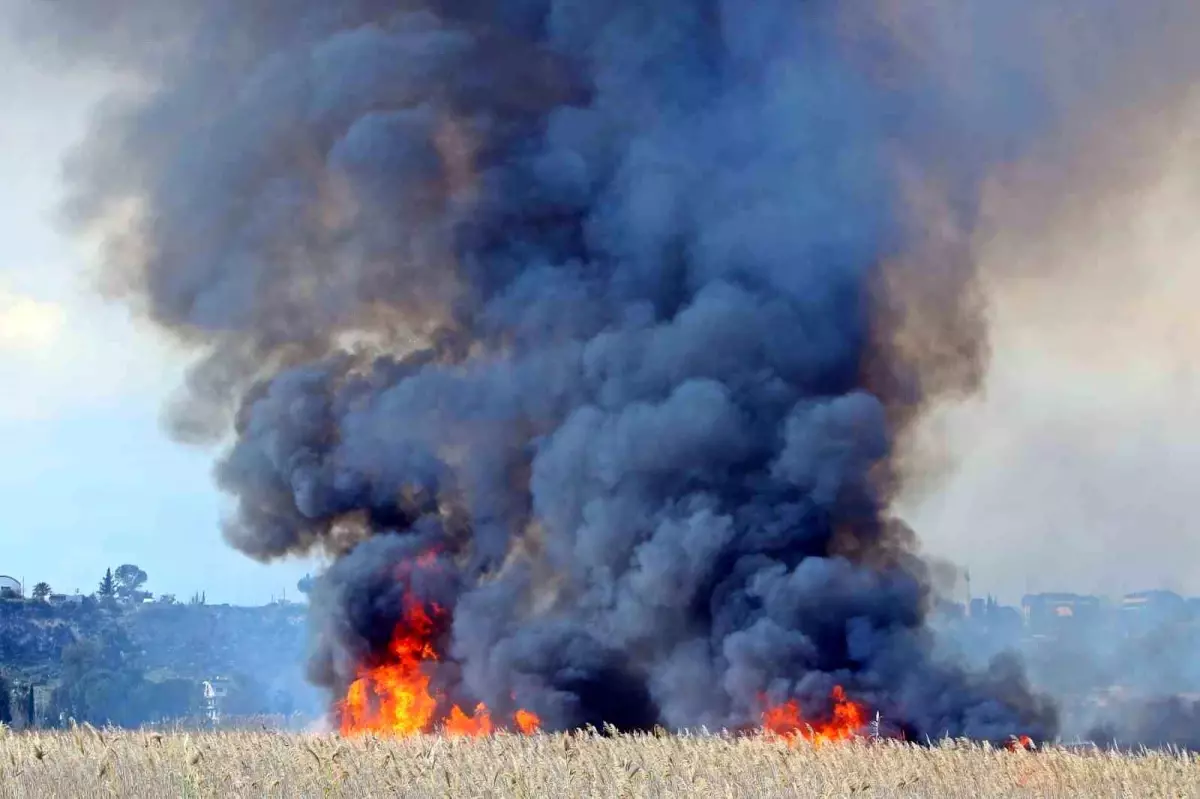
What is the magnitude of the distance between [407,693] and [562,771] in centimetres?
3117

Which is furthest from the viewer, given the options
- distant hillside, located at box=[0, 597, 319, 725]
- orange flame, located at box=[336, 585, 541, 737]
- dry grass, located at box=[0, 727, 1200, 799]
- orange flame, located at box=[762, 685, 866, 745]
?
distant hillside, located at box=[0, 597, 319, 725]

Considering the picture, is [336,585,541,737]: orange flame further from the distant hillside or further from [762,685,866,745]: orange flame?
the distant hillside

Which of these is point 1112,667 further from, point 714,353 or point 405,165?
point 405,165

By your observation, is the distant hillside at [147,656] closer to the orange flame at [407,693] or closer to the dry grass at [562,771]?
the orange flame at [407,693]

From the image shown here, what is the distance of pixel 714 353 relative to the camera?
53500mm

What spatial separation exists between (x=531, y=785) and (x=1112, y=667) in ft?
186

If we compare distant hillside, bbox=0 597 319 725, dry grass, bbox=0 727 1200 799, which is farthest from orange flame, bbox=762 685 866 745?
distant hillside, bbox=0 597 319 725

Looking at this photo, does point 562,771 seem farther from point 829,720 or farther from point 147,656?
point 147,656

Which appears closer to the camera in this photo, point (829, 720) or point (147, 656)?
point (829, 720)

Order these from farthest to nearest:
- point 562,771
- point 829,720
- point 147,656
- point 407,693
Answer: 1. point 147,656
2. point 407,693
3. point 829,720
4. point 562,771

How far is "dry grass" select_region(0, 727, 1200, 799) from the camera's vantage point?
24.7 meters

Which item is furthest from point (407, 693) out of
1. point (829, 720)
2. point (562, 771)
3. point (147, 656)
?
point (147, 656)

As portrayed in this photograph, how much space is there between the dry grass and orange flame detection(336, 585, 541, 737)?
2330 cm

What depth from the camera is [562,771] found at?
25.9 meters
